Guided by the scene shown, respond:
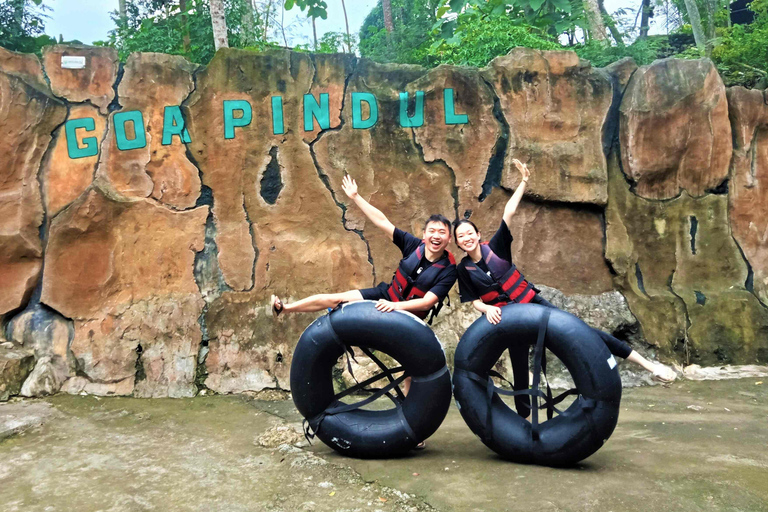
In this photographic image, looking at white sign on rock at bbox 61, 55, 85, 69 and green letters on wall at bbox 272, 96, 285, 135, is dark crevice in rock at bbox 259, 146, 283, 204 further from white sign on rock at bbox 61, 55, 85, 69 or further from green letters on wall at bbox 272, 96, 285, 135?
white sign on rock at bbox 61, 55, 85, 69

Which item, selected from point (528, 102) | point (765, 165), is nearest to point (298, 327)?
point (528, 102)

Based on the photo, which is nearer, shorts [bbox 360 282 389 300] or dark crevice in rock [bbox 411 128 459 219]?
shorts [bbox 360 282 389 300]

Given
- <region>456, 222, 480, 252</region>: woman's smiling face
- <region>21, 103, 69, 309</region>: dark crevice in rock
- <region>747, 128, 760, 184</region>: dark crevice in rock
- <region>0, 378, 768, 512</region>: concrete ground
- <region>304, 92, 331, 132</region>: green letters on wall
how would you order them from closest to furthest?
<region>0, 378, 768, 512</region>: concrete ground → <region>456, 222, 480, 252</region>: woman's smiling face → <region>21, 103, 69, 309</region>: dark crevice in rock → <region>304, 92, 331, 132</region>: green letters on wall → <region>747, 128, 760, 184</region>: dark crevice in rock

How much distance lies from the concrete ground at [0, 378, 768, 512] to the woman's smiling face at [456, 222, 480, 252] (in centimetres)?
94

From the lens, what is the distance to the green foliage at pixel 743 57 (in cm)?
658

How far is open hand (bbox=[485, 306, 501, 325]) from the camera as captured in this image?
2899 millimetres

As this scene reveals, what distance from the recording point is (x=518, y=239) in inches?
186

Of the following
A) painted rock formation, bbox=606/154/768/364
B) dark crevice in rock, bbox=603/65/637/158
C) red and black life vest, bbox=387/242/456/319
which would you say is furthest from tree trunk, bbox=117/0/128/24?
red and black life vest, bbox=387/242/456/319

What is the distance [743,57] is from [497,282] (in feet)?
17.8

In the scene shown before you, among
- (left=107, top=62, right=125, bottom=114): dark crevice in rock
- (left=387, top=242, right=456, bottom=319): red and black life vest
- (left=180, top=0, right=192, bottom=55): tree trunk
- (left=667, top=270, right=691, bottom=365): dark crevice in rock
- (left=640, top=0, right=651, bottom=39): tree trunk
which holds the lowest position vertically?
(left=667, top=270, right=691, bottom=365): dark crevice in rock

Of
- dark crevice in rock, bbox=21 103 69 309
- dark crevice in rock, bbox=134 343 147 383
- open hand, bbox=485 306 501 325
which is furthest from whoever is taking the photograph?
dark crevice in rock, bbox=21 103 69 309

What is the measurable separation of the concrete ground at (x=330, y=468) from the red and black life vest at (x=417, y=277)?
0.73 m

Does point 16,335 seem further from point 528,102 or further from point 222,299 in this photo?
point 528,102

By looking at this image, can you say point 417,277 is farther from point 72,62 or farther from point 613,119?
point 72,62
